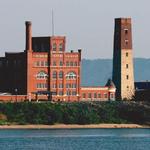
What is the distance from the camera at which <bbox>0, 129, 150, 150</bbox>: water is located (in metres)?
153

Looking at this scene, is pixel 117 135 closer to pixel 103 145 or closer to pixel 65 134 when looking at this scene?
pixel 65 134

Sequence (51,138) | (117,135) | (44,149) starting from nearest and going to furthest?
(44,149)
(51,138)
(117,135)

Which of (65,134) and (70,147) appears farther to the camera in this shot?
(65,134)

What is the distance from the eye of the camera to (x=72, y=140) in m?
170

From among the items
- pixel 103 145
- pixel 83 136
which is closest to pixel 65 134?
pixel 83 136

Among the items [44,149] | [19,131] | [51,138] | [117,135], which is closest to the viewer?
[44,149]

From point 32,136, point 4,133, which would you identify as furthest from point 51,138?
point 4,133

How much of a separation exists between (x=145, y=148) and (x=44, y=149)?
1313 centimetres

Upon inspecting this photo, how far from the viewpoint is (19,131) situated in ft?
649

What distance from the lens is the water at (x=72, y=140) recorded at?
153 metres

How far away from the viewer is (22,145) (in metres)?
155

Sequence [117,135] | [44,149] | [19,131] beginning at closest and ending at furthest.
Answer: [44,149] → [117,135] → [19,131]

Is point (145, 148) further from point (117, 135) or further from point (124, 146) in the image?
point (117, 135)

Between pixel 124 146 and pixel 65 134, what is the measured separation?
3138 centimetres
